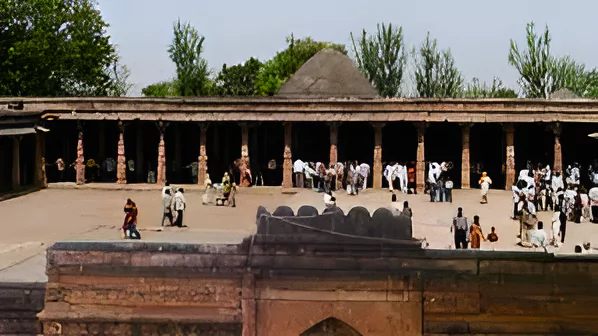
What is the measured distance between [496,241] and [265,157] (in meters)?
16.3

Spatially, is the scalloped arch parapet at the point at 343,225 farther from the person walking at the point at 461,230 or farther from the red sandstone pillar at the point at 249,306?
the person walking at the point at 461,230

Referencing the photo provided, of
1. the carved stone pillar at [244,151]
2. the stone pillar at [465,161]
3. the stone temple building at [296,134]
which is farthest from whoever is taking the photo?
the carved stone pillar at [244,151]

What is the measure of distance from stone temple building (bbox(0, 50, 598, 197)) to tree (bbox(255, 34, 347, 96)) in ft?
80.5

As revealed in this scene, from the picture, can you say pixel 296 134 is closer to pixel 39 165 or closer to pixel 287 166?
pixel 287 166

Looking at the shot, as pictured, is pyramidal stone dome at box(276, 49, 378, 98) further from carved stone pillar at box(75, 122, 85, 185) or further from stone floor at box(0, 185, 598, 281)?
carved stone pillar at box(75, 122, 85, 185)

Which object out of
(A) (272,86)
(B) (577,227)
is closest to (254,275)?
(B) (577,227)

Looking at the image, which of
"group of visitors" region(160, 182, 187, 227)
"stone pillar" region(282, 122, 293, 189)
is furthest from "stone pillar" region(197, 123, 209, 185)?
"group of visitors" region(160, 182, 187, 227)

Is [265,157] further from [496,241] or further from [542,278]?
[542,278]

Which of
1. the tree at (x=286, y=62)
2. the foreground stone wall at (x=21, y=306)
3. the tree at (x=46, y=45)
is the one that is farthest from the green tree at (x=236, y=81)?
the foreground stone wall at (x=21, y=306)

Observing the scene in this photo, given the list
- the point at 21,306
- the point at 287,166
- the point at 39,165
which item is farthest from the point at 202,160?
the point at 21,306

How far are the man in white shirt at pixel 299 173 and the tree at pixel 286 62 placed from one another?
107ft

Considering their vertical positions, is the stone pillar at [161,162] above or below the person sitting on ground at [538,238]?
above

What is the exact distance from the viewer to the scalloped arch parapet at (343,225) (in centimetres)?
1083

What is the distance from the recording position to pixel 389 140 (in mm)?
30172
